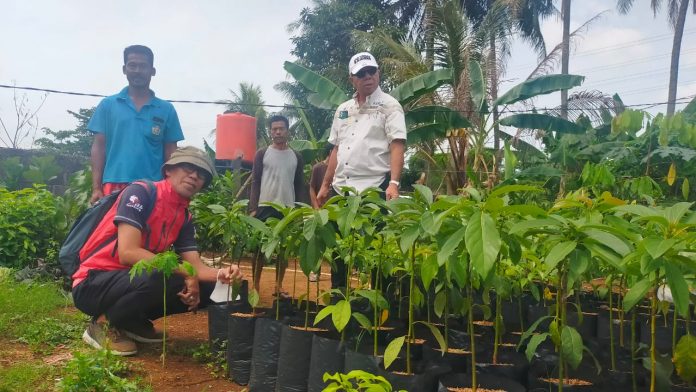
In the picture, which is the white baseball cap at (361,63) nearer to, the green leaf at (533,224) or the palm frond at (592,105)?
the green leaf at (533,224)

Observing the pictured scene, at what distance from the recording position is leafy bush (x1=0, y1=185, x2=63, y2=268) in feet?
17.9

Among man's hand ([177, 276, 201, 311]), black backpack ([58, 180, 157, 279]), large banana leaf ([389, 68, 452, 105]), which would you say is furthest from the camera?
large banana leaf ([389, 68, 452, 105])

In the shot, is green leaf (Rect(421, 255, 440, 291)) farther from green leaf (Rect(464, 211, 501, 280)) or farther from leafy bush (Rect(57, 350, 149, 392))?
leafy bush (Rect(57, 350, 149, 392))

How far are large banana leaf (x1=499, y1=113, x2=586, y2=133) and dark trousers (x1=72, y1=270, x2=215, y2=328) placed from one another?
22.1 feet

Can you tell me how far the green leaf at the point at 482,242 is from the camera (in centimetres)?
142

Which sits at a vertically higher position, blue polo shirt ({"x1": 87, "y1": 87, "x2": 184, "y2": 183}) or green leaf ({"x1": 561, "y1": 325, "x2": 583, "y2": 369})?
blue polo shirt ({"x1": 87, "y1": 87, "x2": 184, "y2": 183})

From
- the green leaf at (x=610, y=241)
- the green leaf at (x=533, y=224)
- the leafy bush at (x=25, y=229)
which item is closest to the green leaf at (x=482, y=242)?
the green leaf at (x=533, y=224)

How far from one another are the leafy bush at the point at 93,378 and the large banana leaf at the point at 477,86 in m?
7.31

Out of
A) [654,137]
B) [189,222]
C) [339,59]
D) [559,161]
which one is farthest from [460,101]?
[339,59]

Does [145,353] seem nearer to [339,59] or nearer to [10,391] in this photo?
[10,391]

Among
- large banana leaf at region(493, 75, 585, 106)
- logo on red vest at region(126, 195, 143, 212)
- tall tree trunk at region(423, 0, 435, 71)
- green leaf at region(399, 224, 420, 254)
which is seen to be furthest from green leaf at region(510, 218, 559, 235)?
tall tree trunk at region(423, 0, 435, 71)

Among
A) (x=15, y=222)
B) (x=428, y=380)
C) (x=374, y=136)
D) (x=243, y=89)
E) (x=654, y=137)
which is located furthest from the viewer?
(x=243, y=89)

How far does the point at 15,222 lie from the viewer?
5547 millimetres

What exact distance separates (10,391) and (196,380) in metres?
0.77
